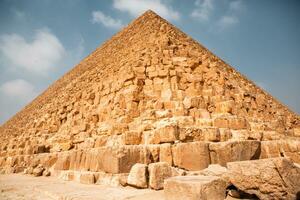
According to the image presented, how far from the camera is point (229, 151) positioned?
5566 mm

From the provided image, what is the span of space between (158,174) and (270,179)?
79.7 inches

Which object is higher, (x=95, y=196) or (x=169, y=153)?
(x=169, y=153)

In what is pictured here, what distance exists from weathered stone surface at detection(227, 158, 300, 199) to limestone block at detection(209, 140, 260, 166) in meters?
1.91

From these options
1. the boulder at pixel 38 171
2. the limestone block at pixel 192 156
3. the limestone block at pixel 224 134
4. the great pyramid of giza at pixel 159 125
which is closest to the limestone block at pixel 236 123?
the great pyramid of giza at pixel 159 125

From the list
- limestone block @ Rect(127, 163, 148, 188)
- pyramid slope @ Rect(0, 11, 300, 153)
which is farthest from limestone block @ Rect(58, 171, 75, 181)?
limestone block @ Rect(127, 163, 148, 188)

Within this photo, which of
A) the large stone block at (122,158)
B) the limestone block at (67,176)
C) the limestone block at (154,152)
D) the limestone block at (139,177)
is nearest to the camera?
the limestone block at (139,177)

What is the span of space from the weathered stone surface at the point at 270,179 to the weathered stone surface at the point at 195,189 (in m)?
0.29

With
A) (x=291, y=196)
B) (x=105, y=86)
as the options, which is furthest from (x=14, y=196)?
(x=105, y=86)

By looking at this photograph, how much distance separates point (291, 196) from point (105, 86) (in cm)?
805

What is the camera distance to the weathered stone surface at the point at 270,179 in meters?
3.27

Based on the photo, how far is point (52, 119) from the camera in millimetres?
13188

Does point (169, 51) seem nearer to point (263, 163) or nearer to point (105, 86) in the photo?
point (105, 86)

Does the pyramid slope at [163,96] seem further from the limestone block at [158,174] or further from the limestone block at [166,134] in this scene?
the limestone block at [158,174]

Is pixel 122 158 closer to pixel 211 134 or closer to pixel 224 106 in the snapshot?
pixel 211 134
